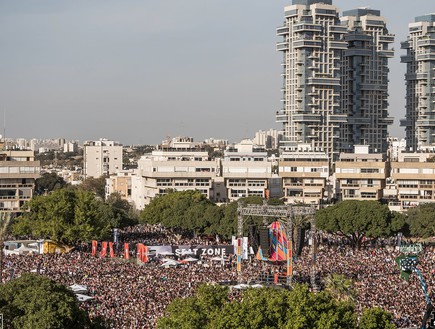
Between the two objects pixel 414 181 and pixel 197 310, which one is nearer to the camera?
pixel 197 310

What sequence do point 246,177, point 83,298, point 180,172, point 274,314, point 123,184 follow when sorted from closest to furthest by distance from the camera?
point 274,314
point 83,298
point 180,172
point 246,177
point 123,184

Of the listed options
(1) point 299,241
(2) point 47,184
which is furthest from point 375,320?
(2) point 47,184

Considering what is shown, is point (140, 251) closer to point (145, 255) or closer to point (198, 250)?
point (145, 255)

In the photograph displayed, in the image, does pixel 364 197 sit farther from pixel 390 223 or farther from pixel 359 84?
pixel 359 84

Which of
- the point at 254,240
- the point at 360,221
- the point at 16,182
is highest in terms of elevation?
the point at 16,182

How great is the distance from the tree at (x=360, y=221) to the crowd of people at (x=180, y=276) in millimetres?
3310

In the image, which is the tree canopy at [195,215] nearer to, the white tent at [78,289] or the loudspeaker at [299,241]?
the loudspeaker at [299,241]

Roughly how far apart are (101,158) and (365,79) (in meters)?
49.7

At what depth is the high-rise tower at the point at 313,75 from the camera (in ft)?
520

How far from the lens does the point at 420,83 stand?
190m

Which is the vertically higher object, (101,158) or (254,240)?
(101,158)

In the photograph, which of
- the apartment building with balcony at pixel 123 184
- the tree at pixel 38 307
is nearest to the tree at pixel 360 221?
the tree at pixel 38 307

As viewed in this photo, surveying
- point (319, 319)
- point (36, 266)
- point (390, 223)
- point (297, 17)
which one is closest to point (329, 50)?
point (297, 17)

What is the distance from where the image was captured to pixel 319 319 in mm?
38312
